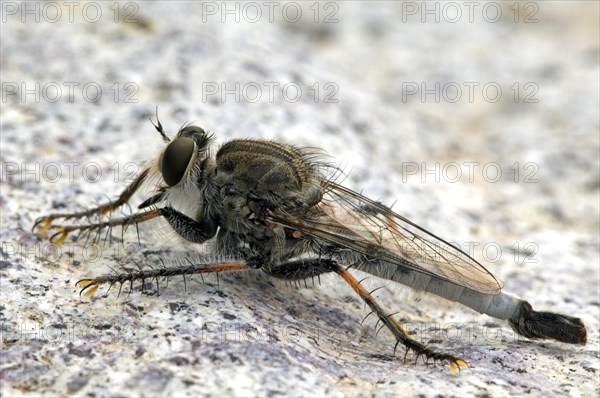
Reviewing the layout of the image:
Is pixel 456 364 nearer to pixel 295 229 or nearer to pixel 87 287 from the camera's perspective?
pixel 295 229

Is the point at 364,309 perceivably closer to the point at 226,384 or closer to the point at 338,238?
the point at 338,238

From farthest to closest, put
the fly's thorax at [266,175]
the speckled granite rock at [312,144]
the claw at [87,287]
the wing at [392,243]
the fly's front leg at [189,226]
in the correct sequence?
the fly's front leg at [189,226], the fly's thorax at [266,175], the wing at [392,243], the claw at [87,287], the speckled granite rock at [312,144]

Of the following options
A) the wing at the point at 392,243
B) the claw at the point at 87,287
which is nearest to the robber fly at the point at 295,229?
the wing at the point at 392,243

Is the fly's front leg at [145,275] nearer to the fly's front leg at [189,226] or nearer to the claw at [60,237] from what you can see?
the fly's front leg at [189,226]

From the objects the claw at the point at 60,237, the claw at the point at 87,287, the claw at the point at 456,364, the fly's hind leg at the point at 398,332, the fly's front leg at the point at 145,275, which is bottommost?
the claw at the point at 456,364

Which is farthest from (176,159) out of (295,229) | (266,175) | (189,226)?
(295,229)

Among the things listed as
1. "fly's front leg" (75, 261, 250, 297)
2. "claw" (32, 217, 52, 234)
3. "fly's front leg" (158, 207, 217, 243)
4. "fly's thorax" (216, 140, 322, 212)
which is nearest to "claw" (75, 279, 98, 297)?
"fly's front leg" (75, 261, 250, 297)

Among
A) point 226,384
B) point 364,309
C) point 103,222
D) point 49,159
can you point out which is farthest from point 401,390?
point 49,159
